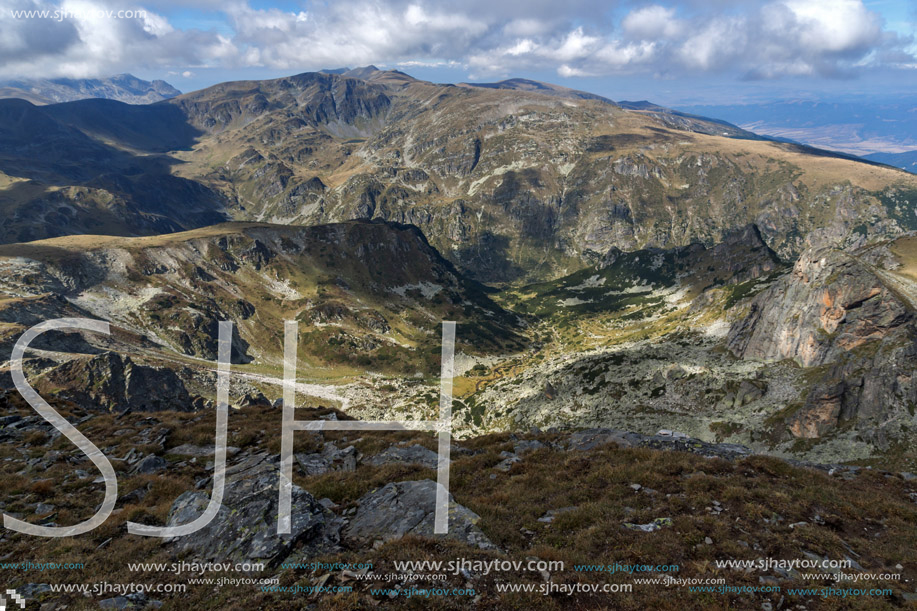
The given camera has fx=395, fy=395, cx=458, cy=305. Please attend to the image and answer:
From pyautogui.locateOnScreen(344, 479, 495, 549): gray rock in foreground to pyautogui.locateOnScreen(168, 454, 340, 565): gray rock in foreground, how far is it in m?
1.29

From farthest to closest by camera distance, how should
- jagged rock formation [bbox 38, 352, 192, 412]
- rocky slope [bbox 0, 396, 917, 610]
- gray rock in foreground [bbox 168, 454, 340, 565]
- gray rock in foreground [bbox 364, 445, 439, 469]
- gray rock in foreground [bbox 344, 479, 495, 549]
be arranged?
1. jagged rock formation [bbox 38, 352, 192, 412]
2. gray rock in foreground [bbox 364, 445, 439, 469]
3. gray rock in foreground [bbox 344, 479, 495, 549]
4. gray rock in foreground [bbox 168, 454, 340, 565]
5. rocky slope [bbox 0, 396, 917, 610]

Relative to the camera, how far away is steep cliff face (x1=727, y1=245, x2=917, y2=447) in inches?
2758

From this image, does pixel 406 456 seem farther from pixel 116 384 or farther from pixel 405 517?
pixel 116 384

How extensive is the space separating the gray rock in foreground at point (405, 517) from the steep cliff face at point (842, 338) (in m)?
79.7

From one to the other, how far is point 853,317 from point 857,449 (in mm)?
48683

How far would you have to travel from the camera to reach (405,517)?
58.0 feet

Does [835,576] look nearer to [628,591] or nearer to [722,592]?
[722,592]

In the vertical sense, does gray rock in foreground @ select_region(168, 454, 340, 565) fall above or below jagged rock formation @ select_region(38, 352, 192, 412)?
above

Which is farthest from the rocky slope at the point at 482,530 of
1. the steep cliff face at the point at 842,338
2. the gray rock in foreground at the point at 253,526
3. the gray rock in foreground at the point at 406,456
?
the steep cliff face at the point at 842,338

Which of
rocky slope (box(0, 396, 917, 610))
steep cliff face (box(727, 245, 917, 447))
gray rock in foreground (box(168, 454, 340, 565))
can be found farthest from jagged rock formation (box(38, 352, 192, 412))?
steep cliff face (box(727, 245, 917, 447))

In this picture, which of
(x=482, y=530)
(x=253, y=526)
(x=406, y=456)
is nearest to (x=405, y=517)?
(x=482, y=530)

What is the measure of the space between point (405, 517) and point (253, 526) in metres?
6.17

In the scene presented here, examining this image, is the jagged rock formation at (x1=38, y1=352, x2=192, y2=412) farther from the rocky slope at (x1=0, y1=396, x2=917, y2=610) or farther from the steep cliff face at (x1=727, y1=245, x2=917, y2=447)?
the steep cliff face at (x1=727, y1=245, x2=917, y2=447)

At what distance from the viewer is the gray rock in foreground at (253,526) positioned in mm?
14883
